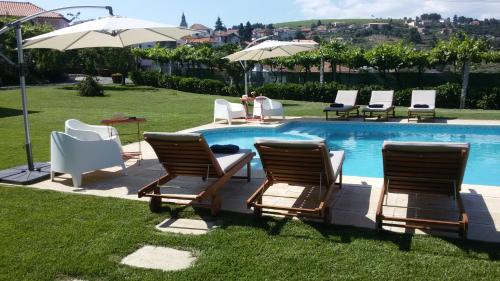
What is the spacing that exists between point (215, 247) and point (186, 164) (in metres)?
1.57

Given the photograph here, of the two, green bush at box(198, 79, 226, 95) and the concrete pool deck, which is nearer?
the concrete pool deck

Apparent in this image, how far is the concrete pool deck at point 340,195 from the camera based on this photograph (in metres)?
4.98

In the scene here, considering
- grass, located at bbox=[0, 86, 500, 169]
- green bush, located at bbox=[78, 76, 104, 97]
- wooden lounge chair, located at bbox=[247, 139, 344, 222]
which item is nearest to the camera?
wooden lounge chair, located at bbox=[247, 139, 344, 222]

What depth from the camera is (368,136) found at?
530 inches

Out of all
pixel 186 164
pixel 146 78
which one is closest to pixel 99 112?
pixel 186 164

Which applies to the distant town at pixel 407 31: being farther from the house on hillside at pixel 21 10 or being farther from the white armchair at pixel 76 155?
the white armchair at pixel 76 155

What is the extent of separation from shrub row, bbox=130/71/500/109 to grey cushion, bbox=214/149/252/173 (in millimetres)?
14159

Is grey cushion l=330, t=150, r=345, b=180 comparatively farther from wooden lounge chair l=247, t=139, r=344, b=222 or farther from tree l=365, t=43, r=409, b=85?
tree l=365, t=43, r=409, b=85

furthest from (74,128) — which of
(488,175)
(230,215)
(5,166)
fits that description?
(488,175)

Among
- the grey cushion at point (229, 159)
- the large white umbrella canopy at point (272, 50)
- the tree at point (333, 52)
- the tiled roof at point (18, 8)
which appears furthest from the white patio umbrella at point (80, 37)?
the tiled roof at point (18, 8)

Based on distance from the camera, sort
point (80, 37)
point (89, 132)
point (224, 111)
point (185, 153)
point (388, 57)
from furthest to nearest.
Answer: point (388, 57) → point (224, 111) → point (80, 37) → point (89, 132) → point (185, 153)

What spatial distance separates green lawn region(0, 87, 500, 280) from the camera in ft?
12.6

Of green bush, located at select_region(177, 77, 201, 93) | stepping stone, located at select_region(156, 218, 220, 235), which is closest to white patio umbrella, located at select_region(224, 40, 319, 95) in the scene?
stepping stone, located at select_region(156, 218, 220, 235)

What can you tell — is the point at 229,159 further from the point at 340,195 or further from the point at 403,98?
the point at 403,98
